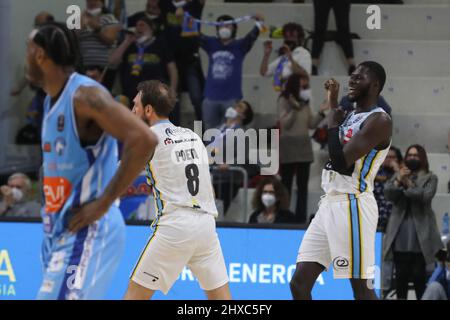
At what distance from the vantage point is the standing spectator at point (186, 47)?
12859 mm

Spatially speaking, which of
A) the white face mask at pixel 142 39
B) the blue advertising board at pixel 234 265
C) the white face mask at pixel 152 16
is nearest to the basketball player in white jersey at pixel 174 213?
the blue advertising board at pixel 234 265

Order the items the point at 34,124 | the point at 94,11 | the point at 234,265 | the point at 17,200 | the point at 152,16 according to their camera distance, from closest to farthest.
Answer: the point at 234,265 < the point at 17,200 < the point at 94,11 < the point at 152,16 < the point at 34,124

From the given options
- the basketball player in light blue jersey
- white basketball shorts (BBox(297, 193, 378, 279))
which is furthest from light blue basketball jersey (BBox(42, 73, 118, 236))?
white basketball shorts (BBox(297, 193, 378, 279))

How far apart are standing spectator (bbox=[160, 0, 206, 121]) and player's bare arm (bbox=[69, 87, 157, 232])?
789 centimetres

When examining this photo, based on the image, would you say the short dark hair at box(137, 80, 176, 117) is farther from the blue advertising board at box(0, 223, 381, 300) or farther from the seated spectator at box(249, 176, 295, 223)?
the seated spectator at box(249, 176, 295, 223)

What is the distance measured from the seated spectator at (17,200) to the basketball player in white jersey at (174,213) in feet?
13.0

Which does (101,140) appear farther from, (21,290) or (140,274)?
(21,290)

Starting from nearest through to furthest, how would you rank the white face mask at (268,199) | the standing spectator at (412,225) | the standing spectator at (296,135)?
1. the standing spectator at (412,225)
2. the white face mask at (268,199)
3. the standing spectator at (296,135)

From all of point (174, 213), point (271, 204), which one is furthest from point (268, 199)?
point (174, 213)

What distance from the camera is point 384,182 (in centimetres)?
1085

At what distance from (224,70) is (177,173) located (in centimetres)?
561

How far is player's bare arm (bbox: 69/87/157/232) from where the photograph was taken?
473 cm

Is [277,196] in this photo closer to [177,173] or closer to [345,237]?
[345,237]

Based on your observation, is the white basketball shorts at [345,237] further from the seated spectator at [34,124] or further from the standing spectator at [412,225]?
the seated spectator at [34,124]
